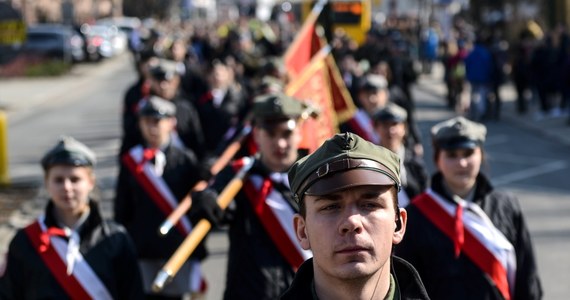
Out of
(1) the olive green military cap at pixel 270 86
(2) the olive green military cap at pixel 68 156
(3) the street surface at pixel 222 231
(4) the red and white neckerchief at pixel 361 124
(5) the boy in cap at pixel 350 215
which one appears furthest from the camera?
(3) the street surface at pixel 222 231

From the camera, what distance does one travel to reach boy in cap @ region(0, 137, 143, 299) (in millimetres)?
5695

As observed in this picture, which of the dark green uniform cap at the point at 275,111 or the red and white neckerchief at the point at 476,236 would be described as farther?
the dark green uniform cap at the point at 275,111

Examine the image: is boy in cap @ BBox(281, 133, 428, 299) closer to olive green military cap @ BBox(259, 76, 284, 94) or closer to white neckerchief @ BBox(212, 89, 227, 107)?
olive green military cap @ BBox(259, 76, 284, 94)

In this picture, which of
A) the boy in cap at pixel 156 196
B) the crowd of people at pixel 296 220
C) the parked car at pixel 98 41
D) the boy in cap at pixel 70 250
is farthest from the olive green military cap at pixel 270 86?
the parked car at pixel 98 41

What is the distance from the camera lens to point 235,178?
612 centimetres

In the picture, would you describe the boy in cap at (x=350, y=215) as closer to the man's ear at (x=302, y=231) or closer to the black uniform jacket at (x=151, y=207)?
the man's ear at (x=302, y=231)

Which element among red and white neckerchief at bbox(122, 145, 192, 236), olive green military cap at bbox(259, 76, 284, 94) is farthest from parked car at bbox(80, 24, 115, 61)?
red and white neckerchief at bbox(122, 145, 192, 236)

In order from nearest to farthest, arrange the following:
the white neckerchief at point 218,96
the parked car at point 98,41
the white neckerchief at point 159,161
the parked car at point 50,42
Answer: the white neckerchief at point 159,161 < the white neckerchief at point 218,96 < the parked car at point 50,42 < the parked car at point 98,41

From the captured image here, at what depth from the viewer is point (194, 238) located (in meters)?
5.38

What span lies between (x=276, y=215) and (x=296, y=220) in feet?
8.31

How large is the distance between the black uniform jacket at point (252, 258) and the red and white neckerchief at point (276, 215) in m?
0.02

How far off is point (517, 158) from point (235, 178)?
13.1 metres

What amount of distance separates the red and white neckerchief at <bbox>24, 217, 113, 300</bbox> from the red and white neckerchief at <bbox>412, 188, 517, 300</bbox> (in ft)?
5.06

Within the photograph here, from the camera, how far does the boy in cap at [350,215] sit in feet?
10.4
